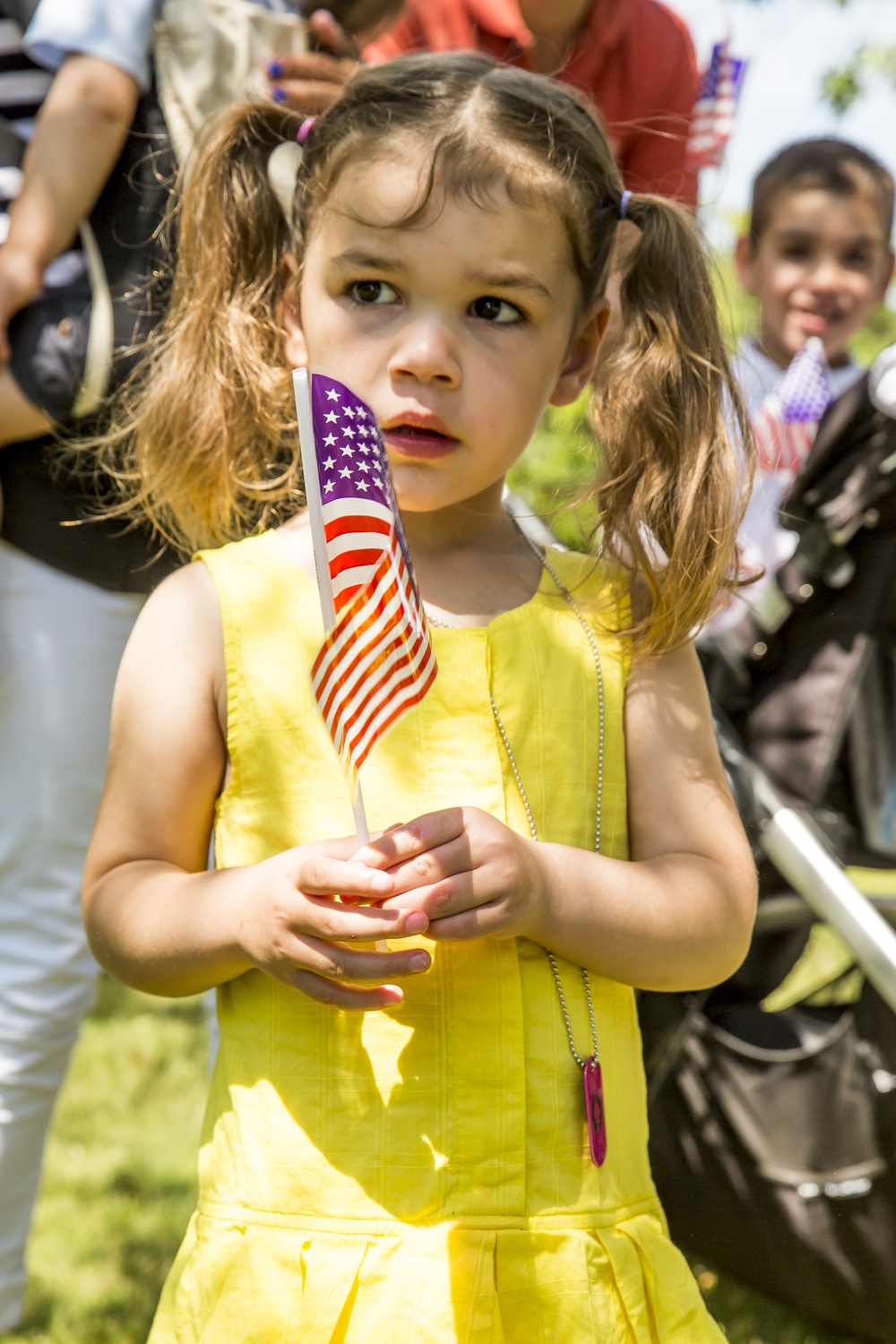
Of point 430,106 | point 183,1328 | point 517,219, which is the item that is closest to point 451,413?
point 517,219

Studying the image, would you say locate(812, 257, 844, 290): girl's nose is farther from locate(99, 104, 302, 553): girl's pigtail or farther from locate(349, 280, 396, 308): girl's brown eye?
locate(349, 280, 396, 308): girl's brown eye

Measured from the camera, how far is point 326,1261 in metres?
1.26

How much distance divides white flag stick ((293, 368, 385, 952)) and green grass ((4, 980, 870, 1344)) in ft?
5.27

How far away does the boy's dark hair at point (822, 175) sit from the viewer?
2.90 m

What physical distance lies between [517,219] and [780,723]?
1278 millimetres

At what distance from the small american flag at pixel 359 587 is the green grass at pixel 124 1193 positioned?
1560mm

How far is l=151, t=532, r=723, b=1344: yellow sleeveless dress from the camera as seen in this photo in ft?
4.15

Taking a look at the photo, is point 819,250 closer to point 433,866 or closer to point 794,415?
point 794,415

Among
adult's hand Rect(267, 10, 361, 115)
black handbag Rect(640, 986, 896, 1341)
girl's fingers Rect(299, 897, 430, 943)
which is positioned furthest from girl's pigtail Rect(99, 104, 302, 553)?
black handbag Rect(640, 986, 896, 1341)

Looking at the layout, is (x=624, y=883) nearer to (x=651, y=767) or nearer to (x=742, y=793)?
(x=651, y=767)

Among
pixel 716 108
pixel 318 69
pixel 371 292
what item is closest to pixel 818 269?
pixel 716 108

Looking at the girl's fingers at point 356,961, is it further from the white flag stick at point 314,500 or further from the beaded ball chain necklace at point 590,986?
the beaded ball chain necklace at point 590,986

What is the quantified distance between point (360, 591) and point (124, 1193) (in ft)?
6.67

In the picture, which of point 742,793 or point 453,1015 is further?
point 742,793
